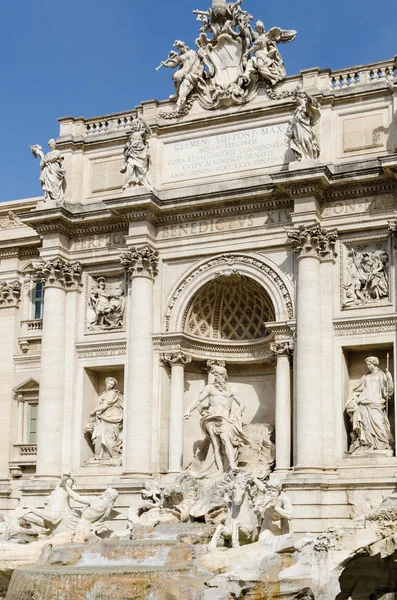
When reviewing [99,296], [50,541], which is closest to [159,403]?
[99,296]

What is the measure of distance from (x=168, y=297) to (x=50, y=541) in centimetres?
805

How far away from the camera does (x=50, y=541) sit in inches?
933

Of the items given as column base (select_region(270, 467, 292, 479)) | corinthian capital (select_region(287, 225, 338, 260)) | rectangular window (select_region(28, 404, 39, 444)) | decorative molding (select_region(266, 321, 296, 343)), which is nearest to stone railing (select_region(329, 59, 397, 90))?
corinthian capital (select_region(287, 225, 338, 260))

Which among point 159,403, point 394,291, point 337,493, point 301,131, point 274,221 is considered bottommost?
point 337,493

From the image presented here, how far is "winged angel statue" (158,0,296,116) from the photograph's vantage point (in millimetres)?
28562

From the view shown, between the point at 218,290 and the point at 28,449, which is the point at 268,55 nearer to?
the point at 218,290

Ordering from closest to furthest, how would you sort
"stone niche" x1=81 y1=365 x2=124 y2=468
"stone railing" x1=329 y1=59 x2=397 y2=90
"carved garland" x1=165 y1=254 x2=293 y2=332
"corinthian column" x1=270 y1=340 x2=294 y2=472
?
"corinthian column" x1=270 y1=340 x2=294 y2=472, "carved garland" x1=165 y1=254 x2=293 y2=332, "stone railing" x1=329 y1=59 x2=397 y2=90, "stone niche" x1=81 y1=365 x2=124 y2=468

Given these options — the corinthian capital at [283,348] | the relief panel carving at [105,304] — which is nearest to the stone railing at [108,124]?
the relief panel carving at [105,304]

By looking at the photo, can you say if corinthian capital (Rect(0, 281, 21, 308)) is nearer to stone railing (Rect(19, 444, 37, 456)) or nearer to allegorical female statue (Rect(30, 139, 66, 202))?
allegorical female statue (Rect(30, 139, 66, 202))

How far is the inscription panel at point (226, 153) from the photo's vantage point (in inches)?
1113

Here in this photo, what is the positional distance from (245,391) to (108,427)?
162 inches

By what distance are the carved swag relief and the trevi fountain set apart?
Result: 0.19 ft

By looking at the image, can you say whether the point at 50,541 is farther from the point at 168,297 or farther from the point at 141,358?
the point at 168,297

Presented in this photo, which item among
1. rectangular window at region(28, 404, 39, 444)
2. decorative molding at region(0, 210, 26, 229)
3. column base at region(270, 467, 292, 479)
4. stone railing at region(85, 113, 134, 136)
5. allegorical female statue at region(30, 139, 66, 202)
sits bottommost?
column base at region(270, 467, 292, 479)
